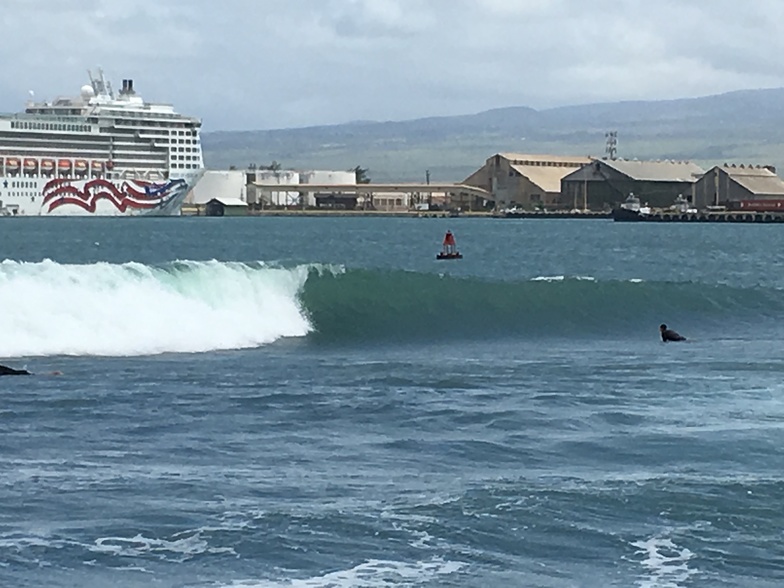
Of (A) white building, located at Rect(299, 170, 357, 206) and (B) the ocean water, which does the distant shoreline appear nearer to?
(A) white building, located at Rect(299, 170, 357, 206)

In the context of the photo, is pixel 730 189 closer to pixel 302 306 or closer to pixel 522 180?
pixel 522 180

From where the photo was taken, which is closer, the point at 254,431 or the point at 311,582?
the point at 311,582

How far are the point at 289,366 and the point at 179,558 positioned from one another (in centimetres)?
1349

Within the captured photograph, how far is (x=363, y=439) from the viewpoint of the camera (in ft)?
56.1

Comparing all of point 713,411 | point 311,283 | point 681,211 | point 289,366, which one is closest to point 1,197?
point 681,211

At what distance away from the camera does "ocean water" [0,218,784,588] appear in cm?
1202

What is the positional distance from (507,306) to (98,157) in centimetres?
8922

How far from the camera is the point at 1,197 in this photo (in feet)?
389

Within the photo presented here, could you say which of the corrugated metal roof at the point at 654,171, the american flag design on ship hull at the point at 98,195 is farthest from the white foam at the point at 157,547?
the corrugated metal roof at the point at 654,171

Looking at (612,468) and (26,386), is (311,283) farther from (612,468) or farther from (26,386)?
(612,468)

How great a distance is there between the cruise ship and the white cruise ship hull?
71 millimetres

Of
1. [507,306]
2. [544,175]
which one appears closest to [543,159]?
[544,175]

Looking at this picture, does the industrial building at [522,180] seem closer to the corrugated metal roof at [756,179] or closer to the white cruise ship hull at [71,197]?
the corrugated metal roof at [756,179]

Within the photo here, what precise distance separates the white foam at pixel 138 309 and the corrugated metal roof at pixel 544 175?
135m
